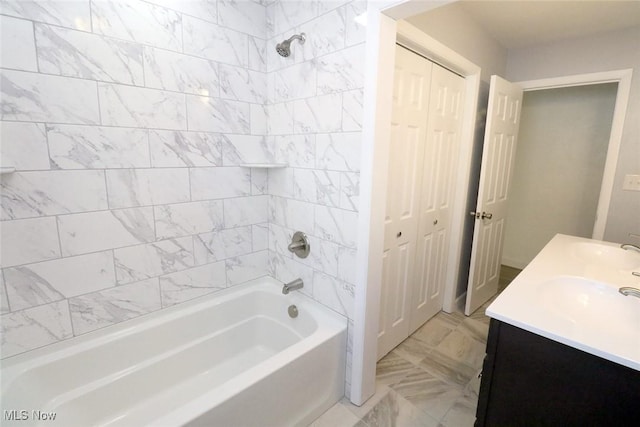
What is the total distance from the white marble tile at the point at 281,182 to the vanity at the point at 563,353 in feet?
4.18

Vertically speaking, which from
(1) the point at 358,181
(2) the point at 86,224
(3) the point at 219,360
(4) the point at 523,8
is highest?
(4) the point at 523,8

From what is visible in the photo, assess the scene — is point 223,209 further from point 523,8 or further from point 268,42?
point 523,8

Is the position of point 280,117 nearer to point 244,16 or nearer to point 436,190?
point 244,16

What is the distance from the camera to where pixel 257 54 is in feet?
6.16

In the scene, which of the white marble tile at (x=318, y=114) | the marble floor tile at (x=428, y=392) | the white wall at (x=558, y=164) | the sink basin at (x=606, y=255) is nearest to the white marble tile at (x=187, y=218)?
the white marble tile at (x=318, y=114)

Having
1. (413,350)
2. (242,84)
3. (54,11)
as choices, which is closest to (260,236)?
(242,84)

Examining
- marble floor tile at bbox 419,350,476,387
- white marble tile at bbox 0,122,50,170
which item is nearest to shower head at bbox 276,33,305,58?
white marble tile at bbox 0,122,50,170

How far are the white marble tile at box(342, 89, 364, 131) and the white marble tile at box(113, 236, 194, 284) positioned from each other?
3.64 ft

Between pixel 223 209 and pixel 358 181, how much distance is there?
2.95 feet

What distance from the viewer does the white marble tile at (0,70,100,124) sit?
118 centimetres

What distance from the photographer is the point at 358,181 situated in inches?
58.4

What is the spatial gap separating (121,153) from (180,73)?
524 millimetres

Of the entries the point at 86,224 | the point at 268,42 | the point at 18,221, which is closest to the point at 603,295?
the point at 268,42

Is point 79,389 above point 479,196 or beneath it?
beneath
